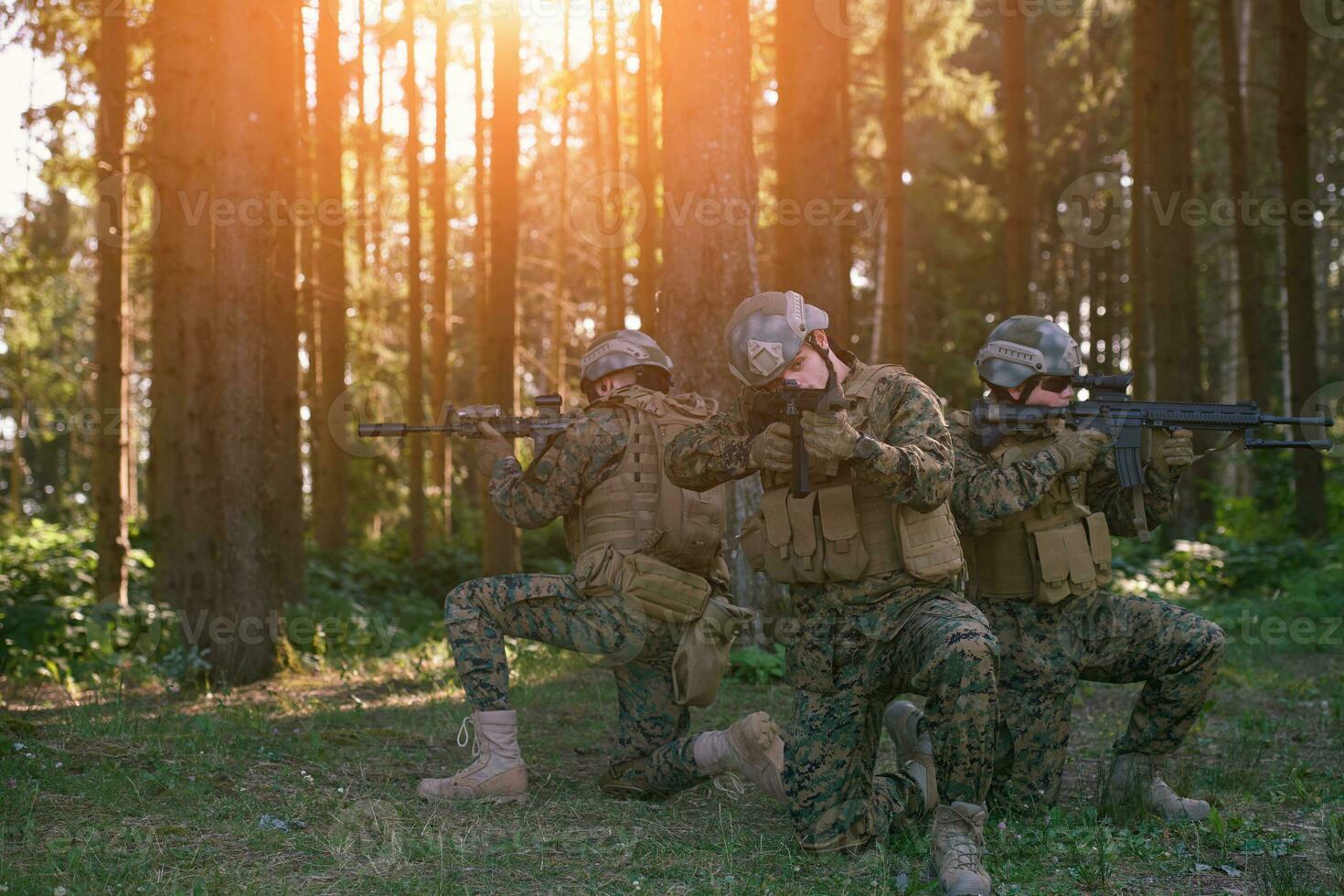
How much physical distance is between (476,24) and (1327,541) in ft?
49.6

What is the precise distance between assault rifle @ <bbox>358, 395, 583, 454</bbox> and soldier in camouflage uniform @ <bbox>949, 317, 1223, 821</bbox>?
6.06 ft

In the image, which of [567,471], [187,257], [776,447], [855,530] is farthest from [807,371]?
[187,257]

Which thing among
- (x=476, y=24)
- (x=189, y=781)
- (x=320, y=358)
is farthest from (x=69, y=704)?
(x=476, y=24)

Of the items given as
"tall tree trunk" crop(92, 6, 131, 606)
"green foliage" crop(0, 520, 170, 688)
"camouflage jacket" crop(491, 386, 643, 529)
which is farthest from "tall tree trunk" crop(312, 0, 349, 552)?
"camouflage jacket" crop(491, 386, 643, 529)

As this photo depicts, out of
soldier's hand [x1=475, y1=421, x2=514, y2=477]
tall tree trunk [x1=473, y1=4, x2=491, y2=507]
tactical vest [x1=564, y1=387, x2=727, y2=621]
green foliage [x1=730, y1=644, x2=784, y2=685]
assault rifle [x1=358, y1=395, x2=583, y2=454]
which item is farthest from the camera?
tall tree trunk [x1=473, y1=4, x2=491, y2=507]

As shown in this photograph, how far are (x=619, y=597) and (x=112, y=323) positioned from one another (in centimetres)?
875

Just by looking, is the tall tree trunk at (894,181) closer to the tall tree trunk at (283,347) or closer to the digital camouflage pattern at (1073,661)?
the tall tree trunk at (283,347)

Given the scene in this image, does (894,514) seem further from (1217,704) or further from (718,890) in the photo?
(1217,704)

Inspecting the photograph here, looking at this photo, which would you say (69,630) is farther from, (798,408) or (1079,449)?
(1079,449)

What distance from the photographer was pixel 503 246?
48.2 feet

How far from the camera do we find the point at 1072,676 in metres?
5.73

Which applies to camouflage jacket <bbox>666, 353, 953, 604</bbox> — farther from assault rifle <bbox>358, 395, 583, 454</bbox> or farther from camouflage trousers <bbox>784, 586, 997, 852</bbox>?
assault rifle <bbox>358, 395, 583, 454</bbox>

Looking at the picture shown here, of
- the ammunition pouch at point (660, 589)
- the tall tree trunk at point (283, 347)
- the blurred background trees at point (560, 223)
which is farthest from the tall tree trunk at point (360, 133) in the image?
the ammunition pouch at point (660, 589)

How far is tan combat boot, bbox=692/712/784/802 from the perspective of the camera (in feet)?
18.4
